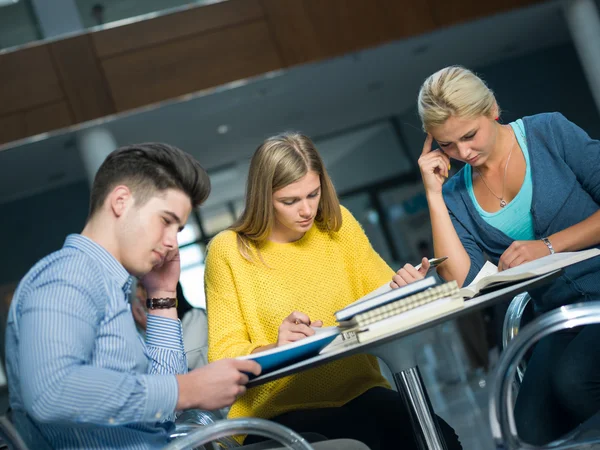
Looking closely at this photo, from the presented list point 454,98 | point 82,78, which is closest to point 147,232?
point 454,98

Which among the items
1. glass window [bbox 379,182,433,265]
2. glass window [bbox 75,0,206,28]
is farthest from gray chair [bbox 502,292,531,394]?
glass window [bbox 379,182,433,265]

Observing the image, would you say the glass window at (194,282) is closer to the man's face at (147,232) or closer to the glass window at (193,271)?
the glass window at (193,271)

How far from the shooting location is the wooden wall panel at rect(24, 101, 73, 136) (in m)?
7.01

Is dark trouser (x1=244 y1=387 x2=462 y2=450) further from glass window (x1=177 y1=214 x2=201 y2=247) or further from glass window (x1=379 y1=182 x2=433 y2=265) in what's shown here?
glass window (x1=379 y1=182 x2=433 y2=265)

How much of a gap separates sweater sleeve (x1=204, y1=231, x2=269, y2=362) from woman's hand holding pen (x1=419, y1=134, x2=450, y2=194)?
2.18 ft

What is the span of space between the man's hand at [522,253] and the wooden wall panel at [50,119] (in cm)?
590

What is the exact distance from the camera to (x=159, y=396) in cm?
134

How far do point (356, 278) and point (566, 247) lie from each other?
686 mm

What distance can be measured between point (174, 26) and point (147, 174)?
20.0 ft

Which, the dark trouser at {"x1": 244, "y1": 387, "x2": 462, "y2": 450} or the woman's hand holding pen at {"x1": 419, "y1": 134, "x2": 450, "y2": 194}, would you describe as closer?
the dark trouser at {"x1": 244, "y1": 387, "x2": 462, "y2": 450}

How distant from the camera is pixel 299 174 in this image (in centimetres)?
228

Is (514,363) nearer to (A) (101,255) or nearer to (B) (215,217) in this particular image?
(A) (101,255)

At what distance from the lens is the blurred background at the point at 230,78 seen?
6.98 m

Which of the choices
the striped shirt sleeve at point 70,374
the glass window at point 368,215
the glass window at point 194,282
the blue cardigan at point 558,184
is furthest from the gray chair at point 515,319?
the glass window at point 368,215
